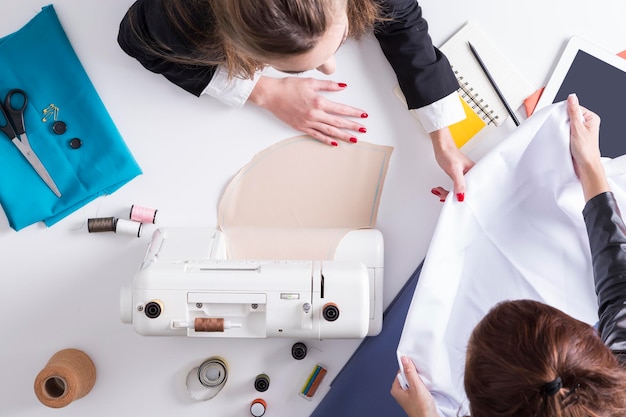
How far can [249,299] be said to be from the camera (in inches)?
38.0

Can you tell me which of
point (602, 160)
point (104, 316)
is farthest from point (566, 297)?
point (104, 316)

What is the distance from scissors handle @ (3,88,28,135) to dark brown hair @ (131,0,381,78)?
0.36 meters

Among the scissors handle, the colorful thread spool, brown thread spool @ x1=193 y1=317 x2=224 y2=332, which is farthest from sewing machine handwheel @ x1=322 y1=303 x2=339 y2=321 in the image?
the scissors handle

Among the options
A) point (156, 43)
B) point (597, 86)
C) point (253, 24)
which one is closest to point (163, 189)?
point (156, 43)

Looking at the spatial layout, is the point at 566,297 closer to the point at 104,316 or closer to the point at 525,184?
the point at 525,184

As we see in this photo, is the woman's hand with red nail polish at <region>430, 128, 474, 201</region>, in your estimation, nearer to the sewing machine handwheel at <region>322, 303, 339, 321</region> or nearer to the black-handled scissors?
the sewing machine handwheel at <region>322, 303, 339, 321</region>

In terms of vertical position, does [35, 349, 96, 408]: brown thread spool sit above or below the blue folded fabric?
below

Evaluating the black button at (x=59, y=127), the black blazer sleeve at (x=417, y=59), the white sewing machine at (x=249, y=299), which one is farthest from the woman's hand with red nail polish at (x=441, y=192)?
the black button at (x=59, y=127)

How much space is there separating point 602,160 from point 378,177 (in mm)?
442

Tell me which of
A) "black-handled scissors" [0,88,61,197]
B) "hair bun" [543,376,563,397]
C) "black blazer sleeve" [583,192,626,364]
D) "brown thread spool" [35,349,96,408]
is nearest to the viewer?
"hair bun" [543,376,563,397]

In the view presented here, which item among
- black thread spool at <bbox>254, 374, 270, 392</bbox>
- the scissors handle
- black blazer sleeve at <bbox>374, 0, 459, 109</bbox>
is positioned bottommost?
black thread spool at <bbox>254, 374, 270, 392</bbox>

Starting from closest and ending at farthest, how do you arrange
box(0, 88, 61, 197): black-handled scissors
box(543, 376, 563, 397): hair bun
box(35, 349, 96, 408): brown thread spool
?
box(543, 376, 563, 397): hair bun
box(35, 349, 96, 408): brown thread spool
box(0, 88, 61, 197): black-handled scissors

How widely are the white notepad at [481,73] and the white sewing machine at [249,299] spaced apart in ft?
1.58

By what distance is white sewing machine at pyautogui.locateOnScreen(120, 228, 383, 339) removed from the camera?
0.96 meters
